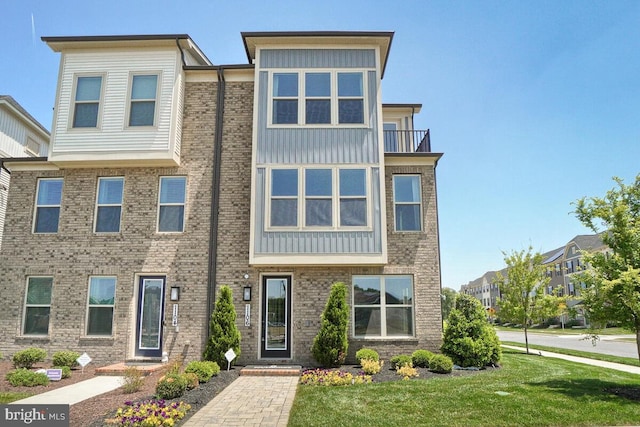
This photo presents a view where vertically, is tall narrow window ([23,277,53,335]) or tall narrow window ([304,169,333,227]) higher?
tall narrow window ([304,169,333,227])

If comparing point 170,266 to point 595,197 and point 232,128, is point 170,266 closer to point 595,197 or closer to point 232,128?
point 232,128

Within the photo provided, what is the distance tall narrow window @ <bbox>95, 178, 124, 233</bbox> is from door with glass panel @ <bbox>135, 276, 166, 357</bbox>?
1.91 meters

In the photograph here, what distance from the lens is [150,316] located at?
12.1 metres

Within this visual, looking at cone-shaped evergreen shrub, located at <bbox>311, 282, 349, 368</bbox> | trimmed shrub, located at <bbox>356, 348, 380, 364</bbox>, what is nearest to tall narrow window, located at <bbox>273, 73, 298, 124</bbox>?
cone-shaped evergreen shrub, located at <bbox>311, 282, 349, 368</bbox>

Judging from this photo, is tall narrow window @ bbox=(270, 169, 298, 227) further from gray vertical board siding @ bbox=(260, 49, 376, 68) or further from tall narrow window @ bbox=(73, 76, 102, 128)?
tall narrow window @ bbox=(73, 76, 102, 128)

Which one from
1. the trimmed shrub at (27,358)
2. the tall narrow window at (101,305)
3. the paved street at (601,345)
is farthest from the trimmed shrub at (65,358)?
the paved street at (601,345)

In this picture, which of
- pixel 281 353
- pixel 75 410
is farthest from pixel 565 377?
pixel 75 410

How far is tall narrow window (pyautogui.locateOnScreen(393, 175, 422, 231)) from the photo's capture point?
1288 centimetres

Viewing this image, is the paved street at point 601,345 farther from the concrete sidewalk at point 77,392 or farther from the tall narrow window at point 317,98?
the concrete sidewalk at point 77,392

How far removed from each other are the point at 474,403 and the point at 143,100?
1159 cm

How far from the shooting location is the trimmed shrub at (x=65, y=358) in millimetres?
10953

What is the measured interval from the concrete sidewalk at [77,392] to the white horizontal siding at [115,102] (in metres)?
6.17

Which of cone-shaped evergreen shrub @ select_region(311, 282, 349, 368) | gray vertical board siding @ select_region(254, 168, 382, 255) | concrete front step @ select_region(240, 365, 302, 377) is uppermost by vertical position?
gray vertical board siding @ select_region(254, 168, 382, 255)

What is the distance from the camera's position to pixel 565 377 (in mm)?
9992
